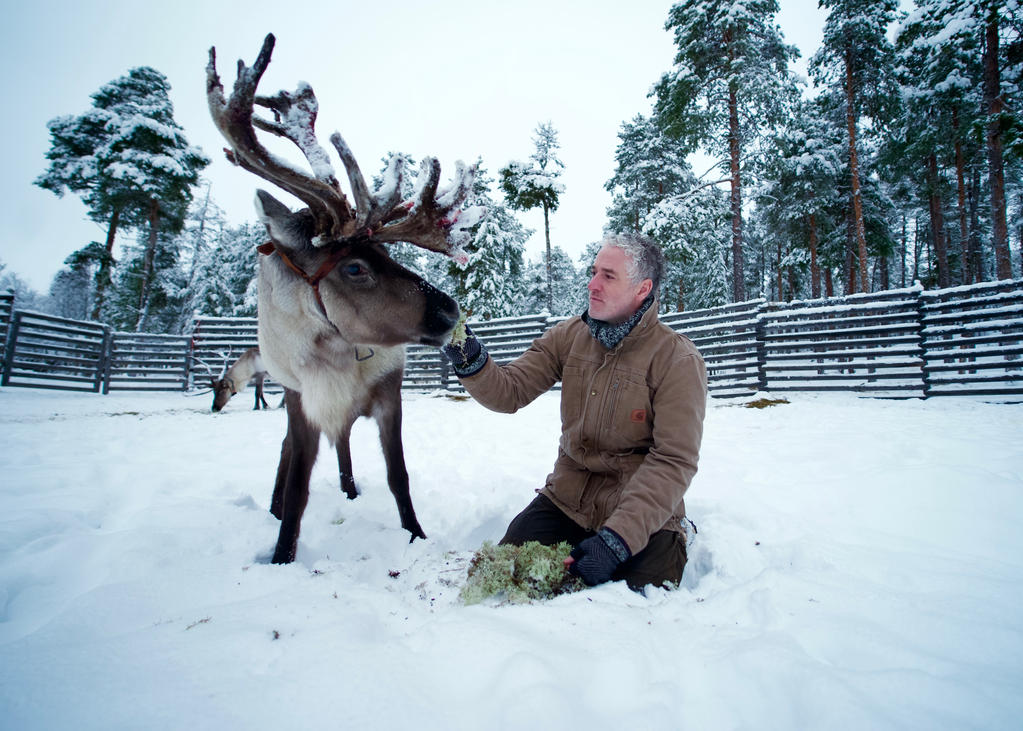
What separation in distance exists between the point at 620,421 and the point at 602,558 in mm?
664

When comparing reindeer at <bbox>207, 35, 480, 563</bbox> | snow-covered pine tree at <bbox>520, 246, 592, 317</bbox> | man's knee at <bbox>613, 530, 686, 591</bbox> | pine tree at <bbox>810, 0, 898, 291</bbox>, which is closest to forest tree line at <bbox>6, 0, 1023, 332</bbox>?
pine tree at <bbox>810, 0, 898, 291</bbox>

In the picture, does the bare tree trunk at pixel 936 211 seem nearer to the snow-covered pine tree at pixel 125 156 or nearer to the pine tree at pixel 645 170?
the pine tree at pixel 645 170

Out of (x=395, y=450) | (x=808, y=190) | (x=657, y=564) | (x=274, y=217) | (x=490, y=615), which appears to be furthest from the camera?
(x=808, y=190)

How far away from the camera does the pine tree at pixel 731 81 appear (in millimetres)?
12234

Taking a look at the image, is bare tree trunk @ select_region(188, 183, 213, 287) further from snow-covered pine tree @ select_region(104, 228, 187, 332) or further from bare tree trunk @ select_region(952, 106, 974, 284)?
bare tree trunk @ select_region(952, 106, 974, 284)

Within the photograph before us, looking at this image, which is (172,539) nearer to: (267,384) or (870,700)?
(870,700)

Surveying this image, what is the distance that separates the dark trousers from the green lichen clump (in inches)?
11.2

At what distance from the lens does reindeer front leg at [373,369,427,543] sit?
8.79 feet

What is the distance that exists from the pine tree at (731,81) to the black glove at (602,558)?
12.6 metres

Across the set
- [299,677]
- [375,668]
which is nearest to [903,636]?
[375,668]

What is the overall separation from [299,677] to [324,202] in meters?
2.04

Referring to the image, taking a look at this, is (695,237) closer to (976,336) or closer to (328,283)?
(976,336)

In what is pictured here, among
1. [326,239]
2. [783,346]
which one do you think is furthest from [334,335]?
[783,346]

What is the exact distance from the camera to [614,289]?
7.28 ft
